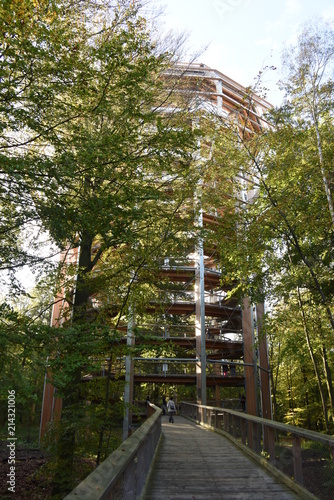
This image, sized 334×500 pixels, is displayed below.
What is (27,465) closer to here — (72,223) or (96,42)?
(72,223)

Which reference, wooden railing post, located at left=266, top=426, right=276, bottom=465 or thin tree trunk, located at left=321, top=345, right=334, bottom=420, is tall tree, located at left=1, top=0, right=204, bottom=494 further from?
thin tree trunk, located at left=321, top=345, right=334, bottom=420

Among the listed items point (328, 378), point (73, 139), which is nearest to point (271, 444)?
point (73, 139)

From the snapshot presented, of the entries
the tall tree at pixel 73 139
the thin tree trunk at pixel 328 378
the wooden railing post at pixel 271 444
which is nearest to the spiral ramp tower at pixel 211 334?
the thin tree trunk at pixel 328 378

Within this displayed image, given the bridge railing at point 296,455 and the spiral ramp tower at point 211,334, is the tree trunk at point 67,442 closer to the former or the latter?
the bridge railing at point 296,455

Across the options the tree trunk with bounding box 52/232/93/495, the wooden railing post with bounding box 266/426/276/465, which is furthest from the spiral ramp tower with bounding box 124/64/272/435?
the wooden railing post with bounding box 266/426/276/465

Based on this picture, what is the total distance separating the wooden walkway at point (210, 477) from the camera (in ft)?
15.2

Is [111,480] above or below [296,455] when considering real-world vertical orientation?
above

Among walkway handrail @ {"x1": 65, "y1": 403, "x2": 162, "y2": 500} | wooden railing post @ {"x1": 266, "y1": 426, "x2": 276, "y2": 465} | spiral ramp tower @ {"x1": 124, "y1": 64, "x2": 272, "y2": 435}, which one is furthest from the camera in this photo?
spiral ramp tower @ {"x1": 124, "y1": 64, "x2": 272, "y2": 435}

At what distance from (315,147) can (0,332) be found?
9.22 metres

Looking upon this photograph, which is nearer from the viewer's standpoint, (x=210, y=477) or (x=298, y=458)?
(x=298, y=458)

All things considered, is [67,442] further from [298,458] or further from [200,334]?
[200,334]

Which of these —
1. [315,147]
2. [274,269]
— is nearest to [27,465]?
[274,269]

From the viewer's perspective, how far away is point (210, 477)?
218 inches

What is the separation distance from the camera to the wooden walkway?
15.2 feet
